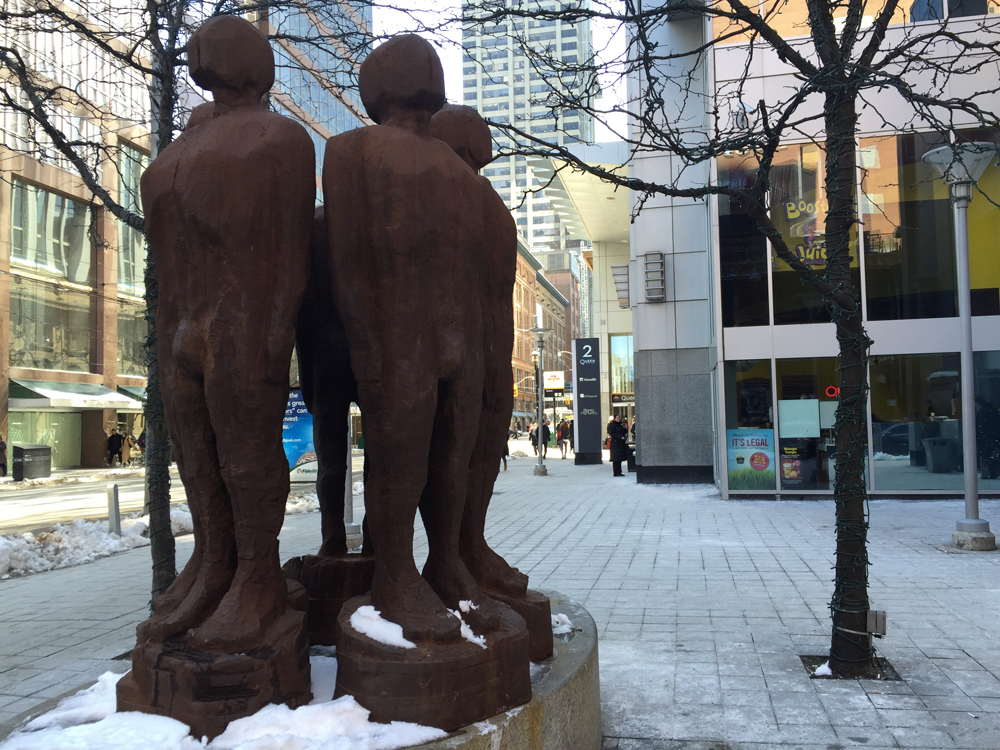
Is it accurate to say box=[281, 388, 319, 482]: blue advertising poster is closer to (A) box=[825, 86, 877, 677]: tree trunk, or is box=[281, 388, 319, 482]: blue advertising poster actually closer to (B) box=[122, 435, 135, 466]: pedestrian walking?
(A) box=[825, 86, 877, 677]: tree trunk

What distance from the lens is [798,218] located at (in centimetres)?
1360

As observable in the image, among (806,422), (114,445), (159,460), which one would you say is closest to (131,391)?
(114,445)

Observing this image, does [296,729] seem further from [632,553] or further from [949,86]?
[949,86]

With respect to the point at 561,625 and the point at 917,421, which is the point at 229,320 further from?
the point at 917,421

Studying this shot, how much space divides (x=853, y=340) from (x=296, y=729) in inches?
154

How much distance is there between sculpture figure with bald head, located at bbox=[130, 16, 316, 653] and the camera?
241 centimetres

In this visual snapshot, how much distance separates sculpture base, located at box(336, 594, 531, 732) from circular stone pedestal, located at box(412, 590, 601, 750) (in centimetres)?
6

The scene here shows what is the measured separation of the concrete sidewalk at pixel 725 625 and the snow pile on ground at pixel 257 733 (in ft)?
5.39

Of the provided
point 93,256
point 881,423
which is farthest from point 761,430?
point 93,256

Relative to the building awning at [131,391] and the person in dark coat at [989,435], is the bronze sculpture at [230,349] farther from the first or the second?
the building awning at [131,391]

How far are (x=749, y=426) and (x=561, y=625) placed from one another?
37.2 ft

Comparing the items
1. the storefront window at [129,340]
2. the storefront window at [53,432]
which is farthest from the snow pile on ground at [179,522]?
the storefront window at [129,340]

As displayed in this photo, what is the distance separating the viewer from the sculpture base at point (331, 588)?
3135 mm

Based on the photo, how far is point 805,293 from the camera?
1370 centimetres
